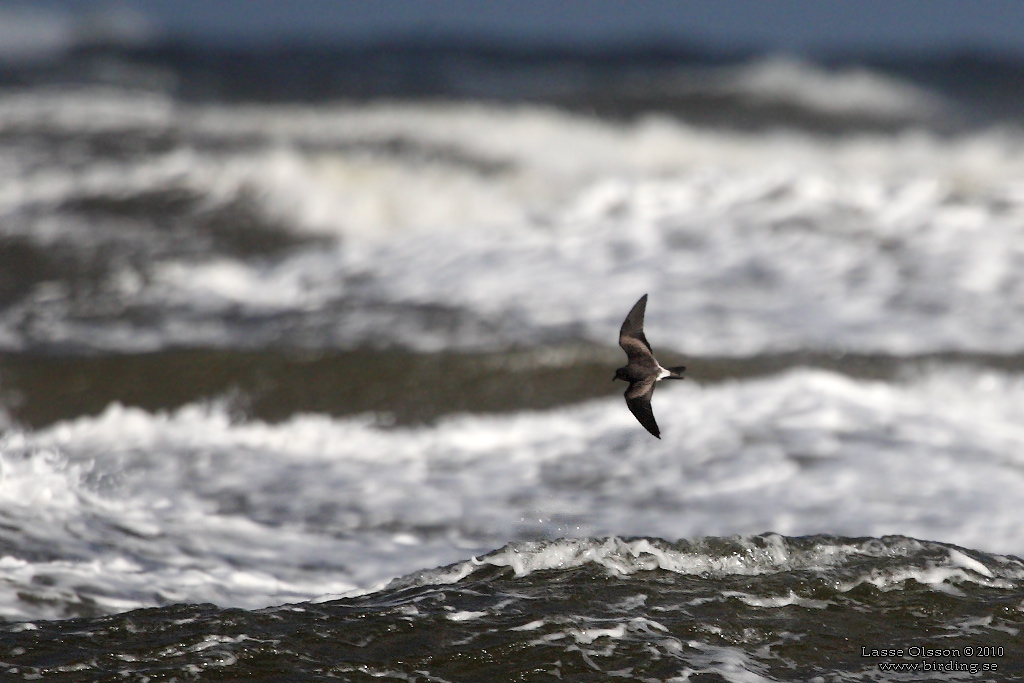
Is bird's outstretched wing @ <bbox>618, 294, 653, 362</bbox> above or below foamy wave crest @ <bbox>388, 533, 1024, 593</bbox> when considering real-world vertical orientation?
Result: above

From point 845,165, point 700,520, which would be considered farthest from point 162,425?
point 845,165

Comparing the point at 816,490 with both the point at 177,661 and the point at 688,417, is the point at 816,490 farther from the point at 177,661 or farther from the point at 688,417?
the point at 177,661

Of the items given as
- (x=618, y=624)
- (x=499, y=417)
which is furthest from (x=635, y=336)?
(x=499, y=417)

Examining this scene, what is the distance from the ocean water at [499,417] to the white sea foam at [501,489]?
0.02m

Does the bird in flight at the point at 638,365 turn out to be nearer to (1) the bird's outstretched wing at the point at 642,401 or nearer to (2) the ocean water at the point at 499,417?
(1) the bird's outstretched wing at the point at 642,401

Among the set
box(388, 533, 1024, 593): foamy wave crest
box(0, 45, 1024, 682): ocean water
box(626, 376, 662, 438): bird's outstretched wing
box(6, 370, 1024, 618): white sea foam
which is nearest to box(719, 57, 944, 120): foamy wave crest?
box(0, 45, 1024, 682): ocean water

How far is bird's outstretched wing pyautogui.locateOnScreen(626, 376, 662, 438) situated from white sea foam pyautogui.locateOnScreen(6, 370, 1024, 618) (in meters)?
0.57

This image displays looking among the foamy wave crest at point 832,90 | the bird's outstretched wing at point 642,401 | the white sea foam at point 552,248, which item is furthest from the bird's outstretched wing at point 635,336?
the foamy wave crest at point 832,90

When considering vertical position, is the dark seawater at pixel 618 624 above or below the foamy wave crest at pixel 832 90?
below

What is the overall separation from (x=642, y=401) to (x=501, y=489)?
5.95 feet

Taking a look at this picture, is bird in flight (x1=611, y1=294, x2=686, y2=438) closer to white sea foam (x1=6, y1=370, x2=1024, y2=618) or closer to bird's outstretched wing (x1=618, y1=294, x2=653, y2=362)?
bird's outstretched wing (x1=618, y1=294, x2=653, y2=362)

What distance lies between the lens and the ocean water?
4094 millimetres

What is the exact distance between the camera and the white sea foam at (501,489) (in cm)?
487

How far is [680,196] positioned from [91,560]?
7.51 meters
